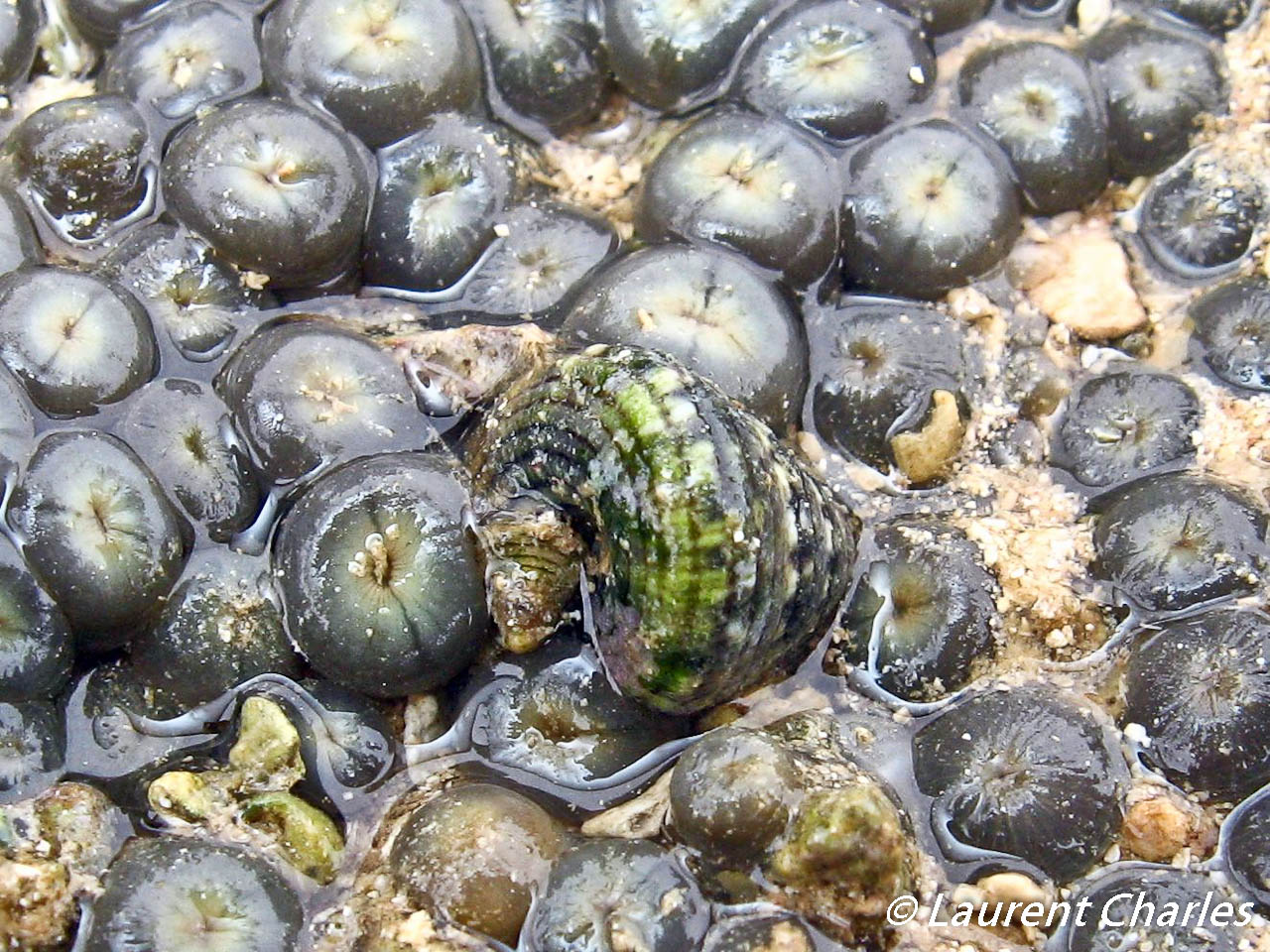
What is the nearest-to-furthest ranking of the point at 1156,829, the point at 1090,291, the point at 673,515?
the point at 673,515, the point at 1156,829, the point at 1090,291

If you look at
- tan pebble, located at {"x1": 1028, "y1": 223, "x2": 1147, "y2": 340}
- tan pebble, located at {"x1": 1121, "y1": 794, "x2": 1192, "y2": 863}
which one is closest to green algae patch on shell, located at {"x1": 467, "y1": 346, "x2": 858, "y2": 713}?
tan pebble, located at {"x1": 1121, "y1": 794, "x2": 1192, "y2": 863}

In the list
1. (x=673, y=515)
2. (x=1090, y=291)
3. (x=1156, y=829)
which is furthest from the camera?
(x=1090, y=291)

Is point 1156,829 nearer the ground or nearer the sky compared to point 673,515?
nearer the ground

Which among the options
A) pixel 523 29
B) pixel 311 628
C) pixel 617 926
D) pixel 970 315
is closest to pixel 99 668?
pixel 311 628

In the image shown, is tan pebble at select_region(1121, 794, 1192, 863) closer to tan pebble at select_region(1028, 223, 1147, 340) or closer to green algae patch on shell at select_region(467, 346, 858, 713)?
green algae patch on shell at select_region(467, 346, 858, 713)

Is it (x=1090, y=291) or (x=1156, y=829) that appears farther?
(x=1090, y=291)

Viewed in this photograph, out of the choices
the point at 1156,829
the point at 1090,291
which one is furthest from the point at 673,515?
the point at 1090,291

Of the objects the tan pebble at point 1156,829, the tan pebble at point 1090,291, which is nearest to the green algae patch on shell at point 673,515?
the tan pebble at point 1156,829

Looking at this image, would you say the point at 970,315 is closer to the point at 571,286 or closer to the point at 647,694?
the point at 571,286

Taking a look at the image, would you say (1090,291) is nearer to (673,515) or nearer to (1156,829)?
(1156,829)
